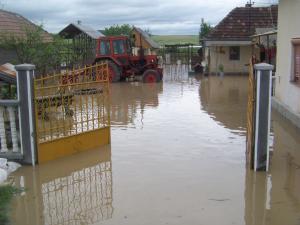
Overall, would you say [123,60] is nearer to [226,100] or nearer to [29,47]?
[29,47]

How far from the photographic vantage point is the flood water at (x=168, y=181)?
193 inches

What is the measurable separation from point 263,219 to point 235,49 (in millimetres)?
20272

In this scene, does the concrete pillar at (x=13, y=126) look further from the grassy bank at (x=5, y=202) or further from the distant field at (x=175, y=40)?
the distant field at (x=175, y=40)

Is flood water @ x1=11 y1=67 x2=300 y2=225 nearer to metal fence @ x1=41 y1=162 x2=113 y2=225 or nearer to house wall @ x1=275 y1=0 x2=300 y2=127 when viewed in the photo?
metal fence @ x1=41 y1=162 x2=113 y2=225

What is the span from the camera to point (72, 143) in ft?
24.4

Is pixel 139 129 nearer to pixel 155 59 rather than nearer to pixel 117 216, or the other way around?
pixel 117 216

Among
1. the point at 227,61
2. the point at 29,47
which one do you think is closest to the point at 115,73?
the point at 29,47

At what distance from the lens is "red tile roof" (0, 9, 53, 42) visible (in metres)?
17.7

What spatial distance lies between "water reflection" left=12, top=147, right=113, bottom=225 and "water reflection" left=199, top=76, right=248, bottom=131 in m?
3.97

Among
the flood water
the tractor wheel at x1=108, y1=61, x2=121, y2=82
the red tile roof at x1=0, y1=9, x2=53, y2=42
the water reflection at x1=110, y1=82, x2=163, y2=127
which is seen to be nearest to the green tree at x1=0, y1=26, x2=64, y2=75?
the red tile roof at x1=0, y1=9, x2=53, y2=42

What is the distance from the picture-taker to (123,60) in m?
20.4

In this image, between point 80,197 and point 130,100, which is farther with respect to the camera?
point 130,100

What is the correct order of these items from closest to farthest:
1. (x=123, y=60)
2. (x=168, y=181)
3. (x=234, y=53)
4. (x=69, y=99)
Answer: (x=168, y=181) → (x=69, y=99) → (x=123, y=60) → (x=234, y=53)

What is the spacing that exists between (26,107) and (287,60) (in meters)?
7.21
